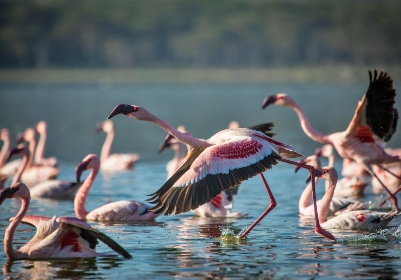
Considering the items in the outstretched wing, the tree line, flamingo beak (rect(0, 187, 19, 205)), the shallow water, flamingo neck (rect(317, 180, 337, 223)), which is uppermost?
the tree line

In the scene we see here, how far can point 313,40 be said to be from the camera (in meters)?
181

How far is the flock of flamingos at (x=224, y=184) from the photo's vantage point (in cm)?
807

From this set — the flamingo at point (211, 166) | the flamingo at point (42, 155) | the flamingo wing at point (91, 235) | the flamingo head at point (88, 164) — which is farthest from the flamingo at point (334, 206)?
the flamingo at point (42, 155)

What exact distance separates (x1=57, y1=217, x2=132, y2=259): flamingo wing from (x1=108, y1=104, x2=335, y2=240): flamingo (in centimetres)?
55

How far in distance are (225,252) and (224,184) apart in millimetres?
706

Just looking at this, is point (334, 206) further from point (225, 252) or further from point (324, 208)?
point (225, 252)

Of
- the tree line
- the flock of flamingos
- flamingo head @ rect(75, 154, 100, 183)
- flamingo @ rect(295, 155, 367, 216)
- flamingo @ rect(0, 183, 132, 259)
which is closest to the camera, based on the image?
flamingo @ rect(0, 183, 132, 259)

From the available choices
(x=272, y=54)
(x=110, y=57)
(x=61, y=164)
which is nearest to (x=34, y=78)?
(x=110, y=57)

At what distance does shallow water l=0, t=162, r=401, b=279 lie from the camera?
7570mm

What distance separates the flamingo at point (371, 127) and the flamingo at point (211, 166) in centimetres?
229

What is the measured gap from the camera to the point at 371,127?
11.5m

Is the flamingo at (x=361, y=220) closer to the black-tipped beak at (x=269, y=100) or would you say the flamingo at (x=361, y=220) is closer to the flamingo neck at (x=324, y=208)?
the flamingo neck at (x=324, y=208)

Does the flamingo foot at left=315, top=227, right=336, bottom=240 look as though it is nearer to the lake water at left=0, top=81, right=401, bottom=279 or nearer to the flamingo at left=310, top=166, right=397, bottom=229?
the lake water at left=0, top=81, right=401, bottom=279

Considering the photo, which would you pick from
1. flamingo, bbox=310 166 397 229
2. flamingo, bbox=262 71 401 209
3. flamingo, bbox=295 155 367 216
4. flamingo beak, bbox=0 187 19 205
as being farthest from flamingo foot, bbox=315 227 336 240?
flamingo beak, bbox=0 187 19 205
